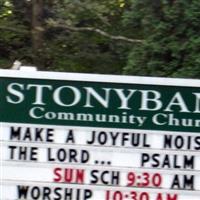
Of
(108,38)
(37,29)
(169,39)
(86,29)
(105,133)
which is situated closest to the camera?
(105,133)

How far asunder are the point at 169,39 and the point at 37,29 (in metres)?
4.87

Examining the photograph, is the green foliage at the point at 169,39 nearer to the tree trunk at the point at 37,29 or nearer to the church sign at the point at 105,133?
the tree trunk at the point at 37,29

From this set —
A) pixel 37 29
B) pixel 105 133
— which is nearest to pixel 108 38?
pixel 37 29

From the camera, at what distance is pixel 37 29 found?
48.7ft

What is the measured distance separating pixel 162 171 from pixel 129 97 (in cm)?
70

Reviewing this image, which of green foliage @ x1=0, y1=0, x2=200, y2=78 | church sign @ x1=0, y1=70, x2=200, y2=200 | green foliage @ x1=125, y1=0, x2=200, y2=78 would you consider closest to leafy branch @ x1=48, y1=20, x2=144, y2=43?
green foliage @ x1=0, y1=0, x2=200, y2=78

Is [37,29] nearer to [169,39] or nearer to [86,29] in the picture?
[86,29]

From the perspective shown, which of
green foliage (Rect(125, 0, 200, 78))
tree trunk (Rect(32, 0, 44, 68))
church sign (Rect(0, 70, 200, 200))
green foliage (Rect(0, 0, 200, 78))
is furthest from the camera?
tree trunk (Rect(32, 0, 44, 68))

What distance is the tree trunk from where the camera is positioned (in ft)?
48.2

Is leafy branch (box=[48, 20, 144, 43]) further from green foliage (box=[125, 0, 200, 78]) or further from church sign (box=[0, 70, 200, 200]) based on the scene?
church sign (box=[0, 70, 200, 200])

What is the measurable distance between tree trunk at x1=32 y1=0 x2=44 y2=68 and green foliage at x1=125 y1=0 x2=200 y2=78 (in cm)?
404

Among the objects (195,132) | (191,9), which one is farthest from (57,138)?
(191,9)

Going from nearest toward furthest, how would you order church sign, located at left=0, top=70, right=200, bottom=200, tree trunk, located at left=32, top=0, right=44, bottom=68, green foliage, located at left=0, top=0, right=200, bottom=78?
church sign, located at left=0, top=70, right=200, bottom=200, green foliage, located at left=0, top=0, right=200, bottom=78, tree trunk, located at left=32, top=0, right=44, bottom=68

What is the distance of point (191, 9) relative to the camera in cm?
1027
